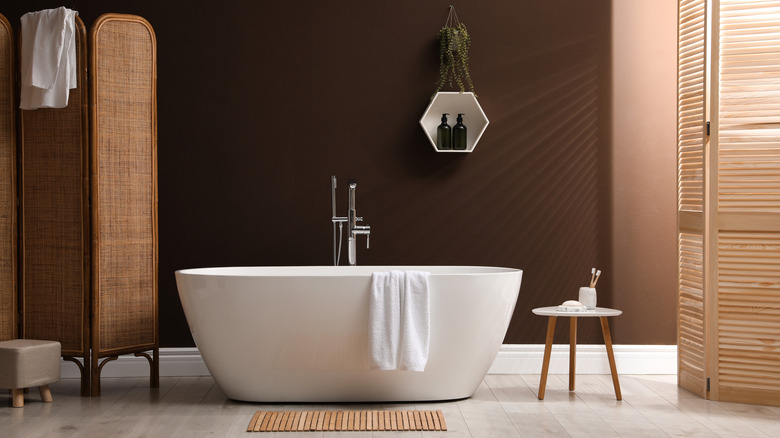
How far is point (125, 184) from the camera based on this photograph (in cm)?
380

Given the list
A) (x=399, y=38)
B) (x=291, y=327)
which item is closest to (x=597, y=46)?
(x=399, y=38)

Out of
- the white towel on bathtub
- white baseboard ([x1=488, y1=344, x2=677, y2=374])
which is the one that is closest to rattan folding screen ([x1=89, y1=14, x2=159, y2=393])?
the white towel on bathtub

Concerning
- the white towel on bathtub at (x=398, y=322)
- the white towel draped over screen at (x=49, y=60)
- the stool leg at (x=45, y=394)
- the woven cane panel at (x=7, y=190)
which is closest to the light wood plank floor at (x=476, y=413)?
the stool leg at (x=45, y=394)

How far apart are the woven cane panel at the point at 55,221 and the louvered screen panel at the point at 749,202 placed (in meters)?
3.10

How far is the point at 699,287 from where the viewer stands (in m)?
3.72

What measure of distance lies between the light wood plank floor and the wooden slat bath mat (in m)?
0.06

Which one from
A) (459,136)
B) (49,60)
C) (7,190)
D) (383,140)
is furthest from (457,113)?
(7,190)

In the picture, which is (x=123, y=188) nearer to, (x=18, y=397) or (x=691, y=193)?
(x=18, y=397)

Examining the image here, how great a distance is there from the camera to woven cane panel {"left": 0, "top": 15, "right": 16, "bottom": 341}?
372 cm

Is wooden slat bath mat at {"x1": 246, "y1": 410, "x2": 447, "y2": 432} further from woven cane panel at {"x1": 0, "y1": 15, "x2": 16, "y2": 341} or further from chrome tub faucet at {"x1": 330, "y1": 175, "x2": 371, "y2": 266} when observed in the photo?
woven cane panel at {"x1": 0, "y1": 15, "x2": 16, "y2": 341}

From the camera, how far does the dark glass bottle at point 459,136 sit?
4.25m

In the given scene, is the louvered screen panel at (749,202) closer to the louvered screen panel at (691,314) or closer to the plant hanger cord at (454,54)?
the louvered screen panel at (691,314)

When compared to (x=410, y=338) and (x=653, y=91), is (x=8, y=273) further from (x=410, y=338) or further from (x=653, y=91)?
(x=653, y=91)

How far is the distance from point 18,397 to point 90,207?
3.07ft
